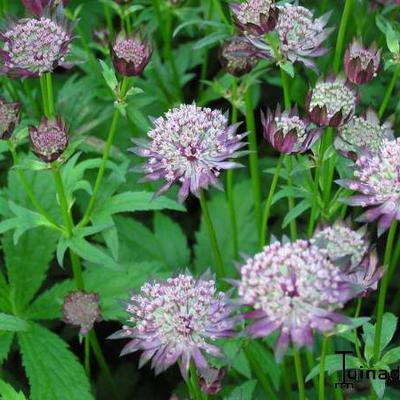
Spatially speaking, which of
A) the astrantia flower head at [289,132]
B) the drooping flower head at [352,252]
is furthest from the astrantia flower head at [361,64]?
the drooping flower head at [352,252]

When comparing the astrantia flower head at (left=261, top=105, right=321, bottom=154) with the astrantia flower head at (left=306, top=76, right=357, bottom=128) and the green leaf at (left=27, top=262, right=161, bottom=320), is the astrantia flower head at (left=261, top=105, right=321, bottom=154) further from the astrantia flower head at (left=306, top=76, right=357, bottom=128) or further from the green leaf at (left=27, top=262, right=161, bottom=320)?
the green leaf at (left=27, top=262, right=161, bottom=320)

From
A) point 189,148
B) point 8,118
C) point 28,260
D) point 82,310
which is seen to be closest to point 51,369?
point 82,310

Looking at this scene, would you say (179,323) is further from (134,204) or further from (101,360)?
(101,360)

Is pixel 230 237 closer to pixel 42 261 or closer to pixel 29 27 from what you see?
pixel 42 261

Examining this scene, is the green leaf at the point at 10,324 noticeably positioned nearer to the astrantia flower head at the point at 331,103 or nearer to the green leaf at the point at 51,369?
the green leaf at the point at 51,369

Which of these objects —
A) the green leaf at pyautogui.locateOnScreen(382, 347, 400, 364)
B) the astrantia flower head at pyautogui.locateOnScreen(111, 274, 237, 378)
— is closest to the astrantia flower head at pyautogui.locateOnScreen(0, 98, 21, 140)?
the astrantia flower head at pyautogui.locateOnScreen(111, 274, 237, 378)
